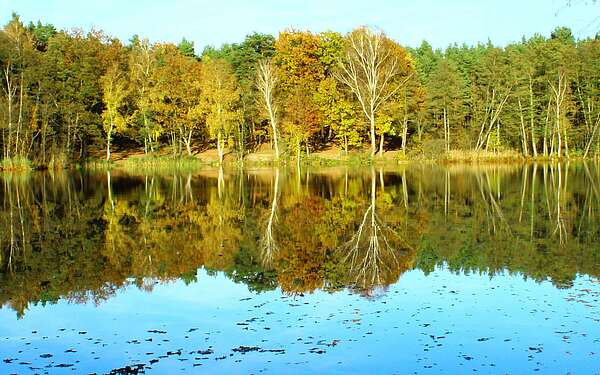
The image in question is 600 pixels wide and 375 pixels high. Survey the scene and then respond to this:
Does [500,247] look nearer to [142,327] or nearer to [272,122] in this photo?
[142,327]

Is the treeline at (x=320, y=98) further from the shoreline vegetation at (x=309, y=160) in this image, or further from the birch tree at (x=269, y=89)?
the shoreline vegetation at (x=309, y=160)

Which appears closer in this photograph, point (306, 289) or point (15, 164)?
point (306, 289)

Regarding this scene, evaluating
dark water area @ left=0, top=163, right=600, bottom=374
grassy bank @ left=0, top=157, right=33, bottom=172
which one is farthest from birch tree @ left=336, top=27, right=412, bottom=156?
dark water area @ left=0, top=163, right=600, bottom=374

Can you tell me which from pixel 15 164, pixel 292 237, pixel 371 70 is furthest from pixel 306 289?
pixel 371 70

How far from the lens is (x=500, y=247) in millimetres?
17156

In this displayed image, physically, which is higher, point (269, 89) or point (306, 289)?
point (269, 89)

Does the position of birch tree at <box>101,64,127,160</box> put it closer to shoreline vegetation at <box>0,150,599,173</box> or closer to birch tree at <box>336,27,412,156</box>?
shoreline vegetation at <box>0,150,599,173</box>

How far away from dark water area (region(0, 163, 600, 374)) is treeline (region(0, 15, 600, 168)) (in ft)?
130

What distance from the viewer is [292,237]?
19578mm

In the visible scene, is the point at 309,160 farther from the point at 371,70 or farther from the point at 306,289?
the point at 306,289

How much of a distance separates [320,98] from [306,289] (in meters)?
57.0

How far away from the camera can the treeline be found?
213 feet

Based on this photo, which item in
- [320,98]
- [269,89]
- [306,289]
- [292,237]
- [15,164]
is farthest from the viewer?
[320,98]

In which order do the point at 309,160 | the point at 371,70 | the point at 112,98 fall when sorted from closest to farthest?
the point at 371,70 < the point at 112,98 < the point at 309,160
